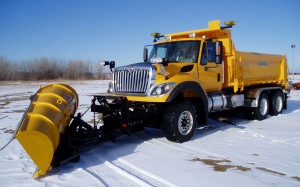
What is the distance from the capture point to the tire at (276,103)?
11500mm

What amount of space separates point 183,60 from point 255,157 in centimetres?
334

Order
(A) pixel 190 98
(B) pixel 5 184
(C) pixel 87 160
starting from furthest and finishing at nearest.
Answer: (A) pixel 190 98, (C) pixel 87 160, (B) pixel 5 184

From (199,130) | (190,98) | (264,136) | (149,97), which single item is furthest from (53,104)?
(264,136)

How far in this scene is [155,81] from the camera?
6.89m

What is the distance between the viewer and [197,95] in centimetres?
776

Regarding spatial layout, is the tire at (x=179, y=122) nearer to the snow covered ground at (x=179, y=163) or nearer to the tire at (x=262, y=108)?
the snow covered ground at (x=179, y=163)

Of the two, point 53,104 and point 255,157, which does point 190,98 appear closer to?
point 255,157

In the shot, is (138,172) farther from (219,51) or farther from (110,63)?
(219,51)

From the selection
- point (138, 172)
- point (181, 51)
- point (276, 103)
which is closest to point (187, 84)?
point (181, 51)

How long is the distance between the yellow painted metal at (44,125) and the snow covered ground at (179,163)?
41 centimetres

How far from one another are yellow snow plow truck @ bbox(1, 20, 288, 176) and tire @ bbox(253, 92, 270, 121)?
0.12 ft

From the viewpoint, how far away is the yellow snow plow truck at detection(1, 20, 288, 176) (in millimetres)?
5098

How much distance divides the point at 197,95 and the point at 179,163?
2.66 meters

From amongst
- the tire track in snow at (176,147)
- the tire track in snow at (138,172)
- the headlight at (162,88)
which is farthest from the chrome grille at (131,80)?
the tire track in snow at (138,172)
